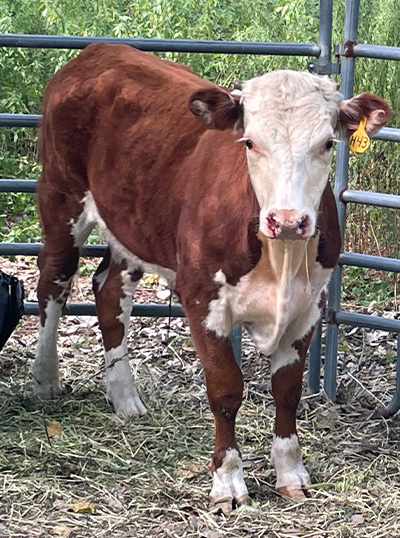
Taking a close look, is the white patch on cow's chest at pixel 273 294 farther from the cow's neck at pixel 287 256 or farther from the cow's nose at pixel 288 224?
the cow's nose at pixel 288 224

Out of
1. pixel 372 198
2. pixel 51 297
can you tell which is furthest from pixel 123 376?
pixel 372 198

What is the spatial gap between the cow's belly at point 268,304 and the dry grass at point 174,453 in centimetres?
66

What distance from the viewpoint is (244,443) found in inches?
187

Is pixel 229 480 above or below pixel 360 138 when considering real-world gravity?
below

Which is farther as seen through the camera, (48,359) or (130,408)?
(48,359)

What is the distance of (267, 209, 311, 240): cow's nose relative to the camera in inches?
136

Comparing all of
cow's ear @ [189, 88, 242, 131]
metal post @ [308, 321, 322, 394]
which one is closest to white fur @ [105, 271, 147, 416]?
metal post @ [308, 321, 322, 394]

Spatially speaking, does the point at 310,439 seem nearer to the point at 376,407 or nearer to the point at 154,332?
the point at 376,407

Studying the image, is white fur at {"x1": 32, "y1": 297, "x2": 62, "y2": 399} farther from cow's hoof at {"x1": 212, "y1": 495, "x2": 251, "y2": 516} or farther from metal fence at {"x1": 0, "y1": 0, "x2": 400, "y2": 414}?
cow's hoof at {"x1": 212, "y1": 495, "x2": 251, "y2": 516}

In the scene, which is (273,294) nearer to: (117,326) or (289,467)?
(289,467)

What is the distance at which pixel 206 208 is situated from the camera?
13.5 feet

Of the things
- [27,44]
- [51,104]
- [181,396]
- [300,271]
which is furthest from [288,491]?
[27,44]

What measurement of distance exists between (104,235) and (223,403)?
1259mm

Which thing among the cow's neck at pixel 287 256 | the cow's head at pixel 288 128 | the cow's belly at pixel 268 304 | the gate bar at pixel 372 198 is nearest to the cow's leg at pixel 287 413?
the cow's belly at pixel 268 304
